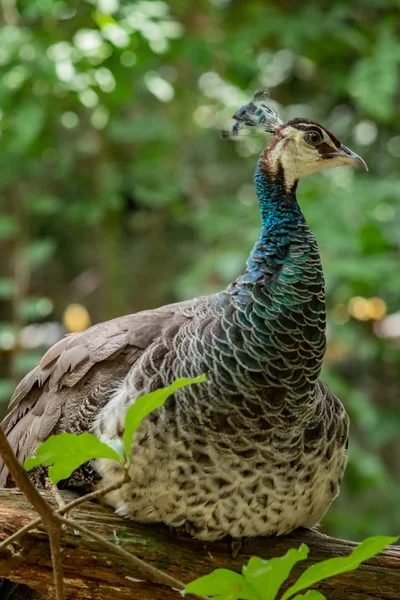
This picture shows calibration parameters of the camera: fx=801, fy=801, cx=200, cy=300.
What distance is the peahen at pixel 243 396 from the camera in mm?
1575

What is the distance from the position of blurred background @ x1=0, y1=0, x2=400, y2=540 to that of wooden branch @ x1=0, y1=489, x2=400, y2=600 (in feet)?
4.46

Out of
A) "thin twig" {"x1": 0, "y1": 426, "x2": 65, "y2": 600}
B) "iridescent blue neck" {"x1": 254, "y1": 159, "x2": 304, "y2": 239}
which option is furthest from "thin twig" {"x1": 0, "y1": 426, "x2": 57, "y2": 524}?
"iridescent blue neck" {"x1": 254, "y1": 159, "x2": 304, "y2": 239}

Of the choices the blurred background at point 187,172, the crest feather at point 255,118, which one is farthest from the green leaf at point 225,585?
the blurred background at point 187,172

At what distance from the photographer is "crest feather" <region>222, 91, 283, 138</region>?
5.93 ft

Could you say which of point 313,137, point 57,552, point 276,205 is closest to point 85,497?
point 57,552

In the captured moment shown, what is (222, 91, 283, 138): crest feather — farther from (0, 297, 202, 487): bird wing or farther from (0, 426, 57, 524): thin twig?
(0, 426, 57, 524): thin twig

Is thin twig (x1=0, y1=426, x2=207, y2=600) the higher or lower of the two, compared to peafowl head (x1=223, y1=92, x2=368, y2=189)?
lower

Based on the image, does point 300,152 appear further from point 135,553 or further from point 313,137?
point 135,553

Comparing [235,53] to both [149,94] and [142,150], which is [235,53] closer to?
[142,150]

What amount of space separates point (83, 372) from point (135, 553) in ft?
1.34

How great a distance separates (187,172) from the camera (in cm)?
402

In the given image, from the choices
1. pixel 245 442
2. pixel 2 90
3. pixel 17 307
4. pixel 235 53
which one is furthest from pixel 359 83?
pixel 245 442

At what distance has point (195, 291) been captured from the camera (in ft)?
11.1

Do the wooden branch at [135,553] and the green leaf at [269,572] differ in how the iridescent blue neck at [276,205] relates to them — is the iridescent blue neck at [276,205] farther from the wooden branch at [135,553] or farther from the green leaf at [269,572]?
the green leaf at [269,572]
